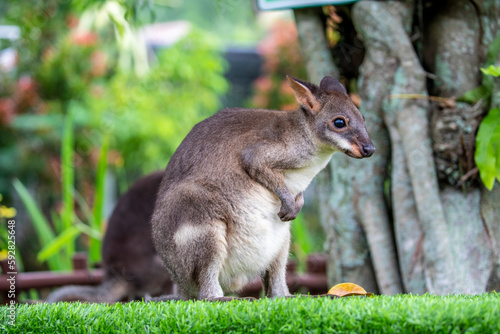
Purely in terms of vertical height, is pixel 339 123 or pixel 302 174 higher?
pixel 339 123

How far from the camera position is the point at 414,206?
4.19 m

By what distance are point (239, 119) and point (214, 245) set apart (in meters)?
0.76

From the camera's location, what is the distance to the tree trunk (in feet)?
13.4

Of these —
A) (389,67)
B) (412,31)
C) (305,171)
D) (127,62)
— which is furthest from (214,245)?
(127,62)

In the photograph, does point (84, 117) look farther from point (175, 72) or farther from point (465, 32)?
point (465, 32)

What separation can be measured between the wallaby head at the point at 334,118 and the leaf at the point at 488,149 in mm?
1189

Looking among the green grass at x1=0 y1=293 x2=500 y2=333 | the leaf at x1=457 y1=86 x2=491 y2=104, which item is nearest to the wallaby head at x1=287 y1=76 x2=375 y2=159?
the green grass at x1=0 y1=293 x2=500 y2=333

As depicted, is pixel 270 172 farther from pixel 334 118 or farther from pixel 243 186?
pixel 334 118

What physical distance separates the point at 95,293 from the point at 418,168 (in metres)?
2.96

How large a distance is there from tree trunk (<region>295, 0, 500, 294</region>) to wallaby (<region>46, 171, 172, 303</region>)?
5.62 ft

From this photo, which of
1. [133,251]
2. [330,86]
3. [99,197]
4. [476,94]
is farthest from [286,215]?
[99,197]

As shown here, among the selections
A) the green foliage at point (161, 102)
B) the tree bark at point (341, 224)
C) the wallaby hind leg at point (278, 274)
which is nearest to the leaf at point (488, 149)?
the tree bark at point (341, 224)

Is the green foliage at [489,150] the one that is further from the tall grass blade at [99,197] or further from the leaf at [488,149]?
the tall grass blade at [99,197]

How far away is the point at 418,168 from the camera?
4.09 metres
